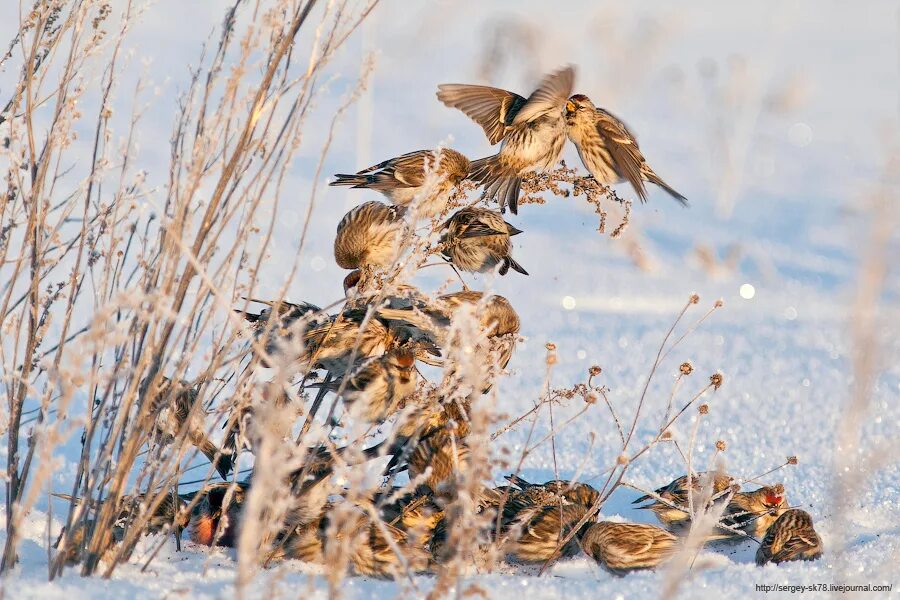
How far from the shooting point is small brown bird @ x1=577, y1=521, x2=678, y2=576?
109 inches

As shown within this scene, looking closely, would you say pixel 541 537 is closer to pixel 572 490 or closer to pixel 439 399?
pixel 572 490

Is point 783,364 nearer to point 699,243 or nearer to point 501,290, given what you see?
point 501,290

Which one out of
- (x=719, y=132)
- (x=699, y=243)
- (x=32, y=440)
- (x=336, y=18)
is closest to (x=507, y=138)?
(x=336, y=18)

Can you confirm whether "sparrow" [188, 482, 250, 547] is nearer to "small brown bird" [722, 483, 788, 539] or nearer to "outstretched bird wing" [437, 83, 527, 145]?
"outstretched bird wing" [437, 83, 527, 145]

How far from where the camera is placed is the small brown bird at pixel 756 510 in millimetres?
3246

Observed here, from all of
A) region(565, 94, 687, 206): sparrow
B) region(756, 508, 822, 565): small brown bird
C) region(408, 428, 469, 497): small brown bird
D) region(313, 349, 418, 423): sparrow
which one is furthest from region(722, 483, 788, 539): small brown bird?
region(313, 349, 418, 423): sparrow

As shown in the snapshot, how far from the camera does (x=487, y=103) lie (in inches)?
124

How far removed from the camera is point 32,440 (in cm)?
224

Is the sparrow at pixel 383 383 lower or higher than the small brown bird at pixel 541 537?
higher

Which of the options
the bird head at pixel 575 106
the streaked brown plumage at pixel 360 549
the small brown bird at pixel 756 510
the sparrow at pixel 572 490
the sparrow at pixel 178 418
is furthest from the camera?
the small brown bird at pixel 756 510

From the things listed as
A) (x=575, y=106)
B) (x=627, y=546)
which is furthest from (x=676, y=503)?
(x=575, y=106)

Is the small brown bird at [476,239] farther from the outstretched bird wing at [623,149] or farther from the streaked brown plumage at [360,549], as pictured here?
the streaked brown plumage at [360,549]

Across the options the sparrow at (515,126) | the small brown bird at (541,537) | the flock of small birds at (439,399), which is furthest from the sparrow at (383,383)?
the sparrow at (515,126)

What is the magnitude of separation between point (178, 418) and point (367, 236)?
74 centimetres
